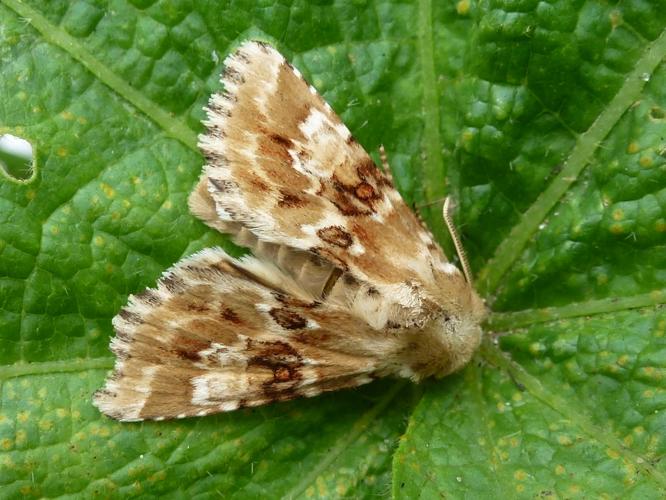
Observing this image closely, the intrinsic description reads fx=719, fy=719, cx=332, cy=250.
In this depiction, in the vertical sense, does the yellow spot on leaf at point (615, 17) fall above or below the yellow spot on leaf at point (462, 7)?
above

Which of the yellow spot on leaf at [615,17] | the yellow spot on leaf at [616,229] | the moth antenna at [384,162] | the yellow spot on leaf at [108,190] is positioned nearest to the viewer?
the yellow spot on leaf at [615,17]

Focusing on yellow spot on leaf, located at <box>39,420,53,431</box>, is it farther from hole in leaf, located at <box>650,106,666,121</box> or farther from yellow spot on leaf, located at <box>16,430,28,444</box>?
hole in leaf, located at <box>650,106,666,121</box>

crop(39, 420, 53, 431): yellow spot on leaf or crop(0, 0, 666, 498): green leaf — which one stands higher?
crop(0, 0, 666, 498): green leaf

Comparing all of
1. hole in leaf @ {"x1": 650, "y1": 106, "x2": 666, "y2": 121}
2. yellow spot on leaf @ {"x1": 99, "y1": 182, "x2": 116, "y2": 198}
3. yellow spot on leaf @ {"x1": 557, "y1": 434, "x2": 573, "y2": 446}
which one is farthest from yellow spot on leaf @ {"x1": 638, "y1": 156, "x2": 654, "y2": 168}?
yellow spot on leaf @ {"x1": 99, "y1": 182, "x2": 116, "y2": 198}

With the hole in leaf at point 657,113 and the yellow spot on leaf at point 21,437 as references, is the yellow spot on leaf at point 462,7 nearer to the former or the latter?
the hole in leaf at point 657,113

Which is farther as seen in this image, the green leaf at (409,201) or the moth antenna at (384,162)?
the moth antenna at (384,162)

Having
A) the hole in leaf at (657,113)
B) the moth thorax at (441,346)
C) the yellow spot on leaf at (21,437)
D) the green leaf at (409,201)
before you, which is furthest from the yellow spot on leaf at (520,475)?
the yellow spot on leaf at (21,437)

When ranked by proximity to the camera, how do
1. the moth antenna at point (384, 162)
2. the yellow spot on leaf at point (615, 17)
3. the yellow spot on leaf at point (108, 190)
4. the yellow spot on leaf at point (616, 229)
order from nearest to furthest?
the yellow spot on leaf at point (615, 17) < the yellow spot on leaf at point (616, 229) < the yellow spot on leaf at point (108, 190) < the moth antenna at point (384, 162)
